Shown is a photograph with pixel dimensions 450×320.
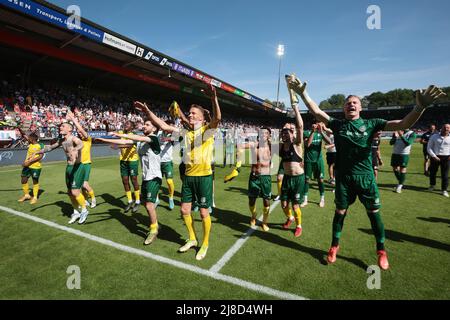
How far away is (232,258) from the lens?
13.0ft

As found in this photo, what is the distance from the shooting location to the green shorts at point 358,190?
11.5 feet

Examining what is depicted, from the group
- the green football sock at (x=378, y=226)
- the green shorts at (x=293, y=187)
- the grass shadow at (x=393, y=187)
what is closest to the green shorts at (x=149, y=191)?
the green shorts at (x=293, y=187)

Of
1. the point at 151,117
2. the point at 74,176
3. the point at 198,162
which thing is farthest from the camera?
the point at 74,176

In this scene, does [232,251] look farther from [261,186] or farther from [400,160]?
[400,160]

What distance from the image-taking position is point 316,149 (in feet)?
23.1

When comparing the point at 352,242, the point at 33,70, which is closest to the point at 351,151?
the point at 352,242

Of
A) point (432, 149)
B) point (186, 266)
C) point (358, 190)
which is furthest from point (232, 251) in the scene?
point (432, 149)

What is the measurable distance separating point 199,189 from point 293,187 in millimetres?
2087

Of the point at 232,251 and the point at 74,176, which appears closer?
the point at 232,251

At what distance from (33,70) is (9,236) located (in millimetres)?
23855

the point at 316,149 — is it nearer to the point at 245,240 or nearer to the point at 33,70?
the point at 245,240

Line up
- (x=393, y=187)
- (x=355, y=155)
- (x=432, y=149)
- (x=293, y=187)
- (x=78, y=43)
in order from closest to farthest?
(x=355, y=155)
(x=293, y=187)
(x=432, y=149)
(x=393, y=187)
(x=78, y=43)

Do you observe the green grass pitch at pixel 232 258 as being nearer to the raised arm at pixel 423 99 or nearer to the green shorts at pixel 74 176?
the green shorts at pixel 74 176

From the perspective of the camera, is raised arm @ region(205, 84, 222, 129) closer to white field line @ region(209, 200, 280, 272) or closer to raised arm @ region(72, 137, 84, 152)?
white field line @ region(209, 200, 280, 272)
